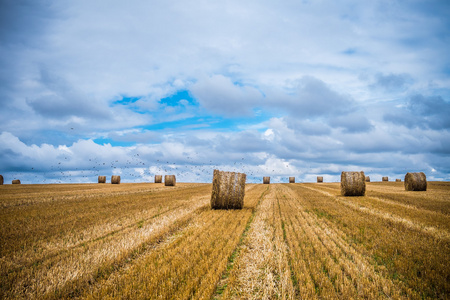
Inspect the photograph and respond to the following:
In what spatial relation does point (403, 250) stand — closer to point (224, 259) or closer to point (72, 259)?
point (224, 259)

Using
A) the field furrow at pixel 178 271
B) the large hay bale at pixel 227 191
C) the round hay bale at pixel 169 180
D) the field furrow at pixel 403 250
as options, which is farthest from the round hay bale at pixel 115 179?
the field furrow at pixel 403 250

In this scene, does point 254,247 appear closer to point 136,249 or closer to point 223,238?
point 223,238

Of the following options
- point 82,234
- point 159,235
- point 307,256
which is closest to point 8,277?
point 82,234

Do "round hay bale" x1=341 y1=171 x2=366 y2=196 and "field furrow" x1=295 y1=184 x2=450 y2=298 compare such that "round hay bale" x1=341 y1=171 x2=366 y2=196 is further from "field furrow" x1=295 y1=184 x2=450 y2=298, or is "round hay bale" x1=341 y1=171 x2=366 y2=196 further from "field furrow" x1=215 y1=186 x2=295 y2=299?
"field furrow" x1=215 y1=186 x2=295 y2=299

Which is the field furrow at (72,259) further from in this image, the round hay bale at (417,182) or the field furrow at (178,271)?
the round hay bale at (417,182)

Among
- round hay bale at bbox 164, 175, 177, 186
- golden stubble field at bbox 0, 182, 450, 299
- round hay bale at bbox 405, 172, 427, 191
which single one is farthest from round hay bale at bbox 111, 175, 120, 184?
Result: round hay bale at bbox 405, 172, 427, 191

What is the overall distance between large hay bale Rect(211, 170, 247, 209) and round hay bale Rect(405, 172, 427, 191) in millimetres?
18414

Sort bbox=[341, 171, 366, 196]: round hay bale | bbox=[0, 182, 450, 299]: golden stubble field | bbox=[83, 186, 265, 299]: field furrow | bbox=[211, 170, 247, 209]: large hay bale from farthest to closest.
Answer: bbox=[341, 171, 366, 196]: round hay bale < bbox=[211, 170, 247, 209]: large hay bale < bbox=[0, 182, 450, 299]: golden stubble field < bbox=[83, 186, 265, 299]: field furrow

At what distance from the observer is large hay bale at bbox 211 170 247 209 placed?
11.4 metres

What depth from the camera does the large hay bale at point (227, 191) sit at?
11.4m

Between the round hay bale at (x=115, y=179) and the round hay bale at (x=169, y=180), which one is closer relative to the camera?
the round hay bale at (x=169, y=180)

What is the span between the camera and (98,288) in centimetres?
371

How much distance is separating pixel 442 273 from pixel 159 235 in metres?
5.97

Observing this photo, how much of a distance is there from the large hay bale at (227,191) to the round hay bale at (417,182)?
1841cm
